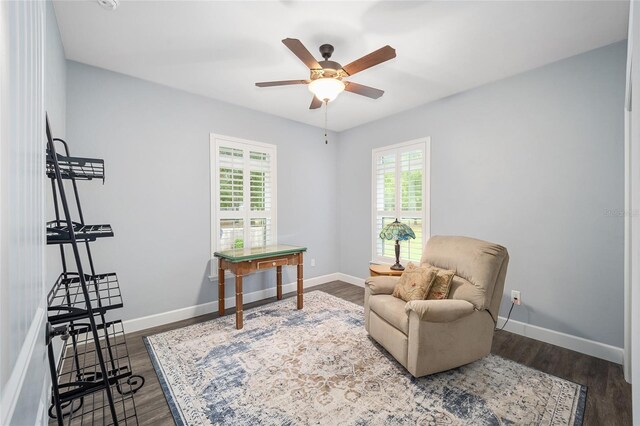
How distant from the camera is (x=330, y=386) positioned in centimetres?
208

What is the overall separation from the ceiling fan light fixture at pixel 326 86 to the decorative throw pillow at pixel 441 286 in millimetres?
1787

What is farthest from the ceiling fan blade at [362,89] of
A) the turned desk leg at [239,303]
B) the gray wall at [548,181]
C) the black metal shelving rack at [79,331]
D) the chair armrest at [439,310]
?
the turned desk leg at [239,303]

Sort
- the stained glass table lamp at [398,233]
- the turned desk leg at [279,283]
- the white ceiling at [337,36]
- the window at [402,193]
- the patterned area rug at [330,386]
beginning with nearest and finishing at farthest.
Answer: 1. the patterned area rug at [330,386]
2. the white ceiling at [337,36]
3. the stained glass table lamp at [398,233]
4. the window at [402,193]
5. the turned desk leg at [279,283]

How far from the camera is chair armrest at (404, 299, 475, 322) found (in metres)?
2.05

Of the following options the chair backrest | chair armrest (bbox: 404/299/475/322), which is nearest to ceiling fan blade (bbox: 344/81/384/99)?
the chair backrest

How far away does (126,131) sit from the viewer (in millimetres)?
2988

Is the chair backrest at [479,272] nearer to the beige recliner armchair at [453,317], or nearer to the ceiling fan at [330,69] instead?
the beige recliner armchair at [453,317]

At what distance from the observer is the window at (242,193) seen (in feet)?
11.9

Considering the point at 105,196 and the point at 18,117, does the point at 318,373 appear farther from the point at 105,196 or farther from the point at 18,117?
the point at 105,196

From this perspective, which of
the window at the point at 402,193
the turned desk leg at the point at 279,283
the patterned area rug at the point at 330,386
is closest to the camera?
the patterned area rug at the point at 330,386

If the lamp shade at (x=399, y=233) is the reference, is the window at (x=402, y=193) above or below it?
above

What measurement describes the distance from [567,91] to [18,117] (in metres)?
3.77

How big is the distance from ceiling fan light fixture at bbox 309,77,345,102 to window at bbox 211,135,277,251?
177 centimetres

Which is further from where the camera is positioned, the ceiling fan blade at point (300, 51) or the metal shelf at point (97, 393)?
the ceiling fan blade at point (300, 51)
